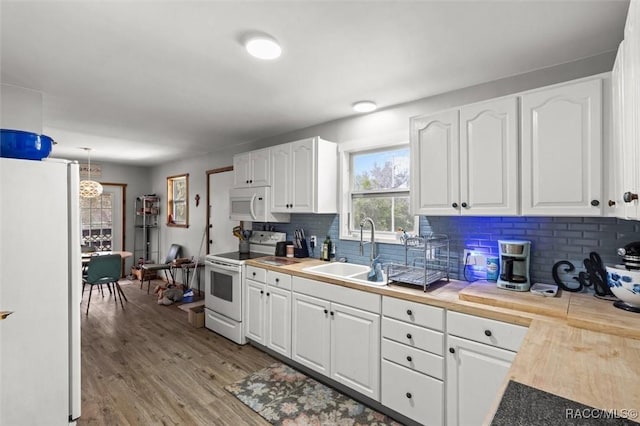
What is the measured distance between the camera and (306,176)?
319cm

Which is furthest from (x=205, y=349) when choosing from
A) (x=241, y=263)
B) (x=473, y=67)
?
(x=473, y=67)

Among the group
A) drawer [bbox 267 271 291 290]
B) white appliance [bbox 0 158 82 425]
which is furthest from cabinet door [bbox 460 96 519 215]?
white appliance [bbox 0 158 82 425]

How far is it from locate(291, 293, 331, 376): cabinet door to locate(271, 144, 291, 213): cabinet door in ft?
3.66

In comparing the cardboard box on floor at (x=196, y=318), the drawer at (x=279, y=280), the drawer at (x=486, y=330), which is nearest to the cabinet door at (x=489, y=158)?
the drawer at (x=486, y=330)

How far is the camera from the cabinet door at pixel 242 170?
3883 millimetres

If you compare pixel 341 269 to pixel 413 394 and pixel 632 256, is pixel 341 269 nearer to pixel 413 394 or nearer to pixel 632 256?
pixel 413 394

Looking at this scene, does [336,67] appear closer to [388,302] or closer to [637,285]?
[388,302]

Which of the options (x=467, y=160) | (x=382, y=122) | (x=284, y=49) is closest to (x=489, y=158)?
(x=467, y=160)

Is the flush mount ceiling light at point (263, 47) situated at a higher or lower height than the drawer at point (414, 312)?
higher

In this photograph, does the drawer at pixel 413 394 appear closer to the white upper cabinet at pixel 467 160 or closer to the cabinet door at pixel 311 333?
the cabinet door at pixel 311 333

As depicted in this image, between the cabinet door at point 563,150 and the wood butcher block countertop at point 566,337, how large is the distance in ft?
1.78

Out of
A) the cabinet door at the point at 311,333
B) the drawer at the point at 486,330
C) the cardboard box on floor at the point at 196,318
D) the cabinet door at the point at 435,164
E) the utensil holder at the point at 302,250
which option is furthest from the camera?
the cardboard box on floor at the point at 196,318

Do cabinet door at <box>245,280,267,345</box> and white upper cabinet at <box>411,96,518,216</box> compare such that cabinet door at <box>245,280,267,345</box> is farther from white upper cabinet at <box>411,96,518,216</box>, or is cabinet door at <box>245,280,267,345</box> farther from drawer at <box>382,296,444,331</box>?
white upper cabinet at <box>411,96,518,216</box>

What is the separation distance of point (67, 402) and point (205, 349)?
1.41 meters
